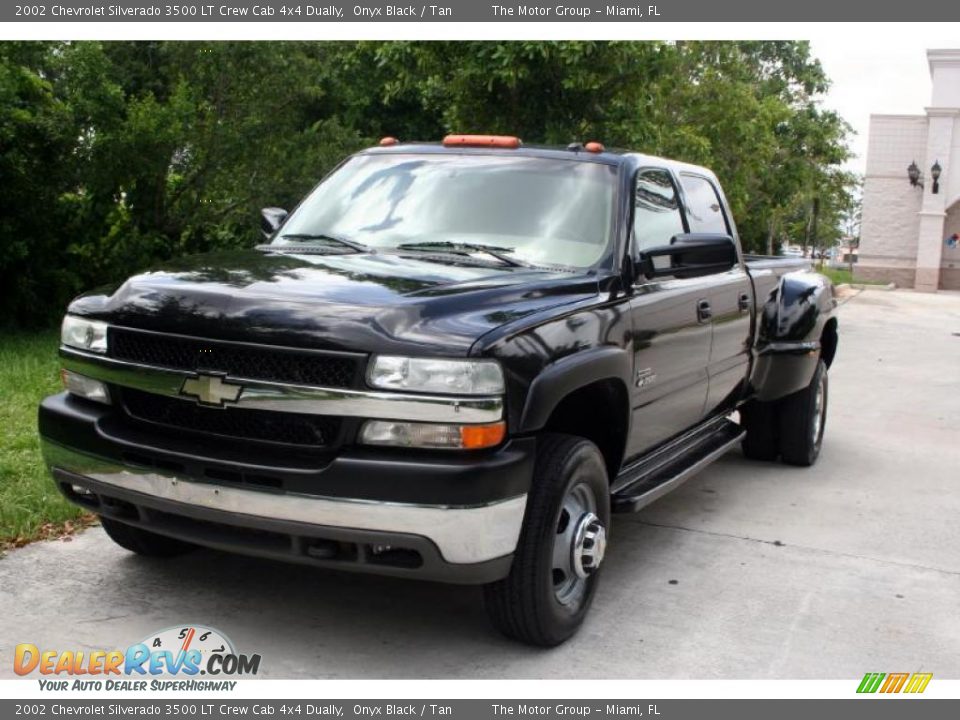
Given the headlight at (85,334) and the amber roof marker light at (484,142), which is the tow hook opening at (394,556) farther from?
the amber roof marker light at (484,142)

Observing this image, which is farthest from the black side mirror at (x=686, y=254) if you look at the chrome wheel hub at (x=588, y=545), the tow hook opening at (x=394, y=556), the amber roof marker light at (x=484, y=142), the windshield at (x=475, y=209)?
the tow hook opening at (x=394, y=556)

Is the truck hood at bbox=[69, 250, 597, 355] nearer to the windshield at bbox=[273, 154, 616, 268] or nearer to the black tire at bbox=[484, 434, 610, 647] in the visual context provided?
the windshield at bbox=[273, 154, 616, 268]

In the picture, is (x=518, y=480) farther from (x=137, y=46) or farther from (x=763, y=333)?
(x=137, y=46)

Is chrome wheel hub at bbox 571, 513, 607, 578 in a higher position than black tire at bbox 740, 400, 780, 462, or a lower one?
higher

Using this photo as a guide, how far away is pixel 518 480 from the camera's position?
Answer: 3486mm

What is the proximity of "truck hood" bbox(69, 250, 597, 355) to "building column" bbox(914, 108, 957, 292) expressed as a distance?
110 ft

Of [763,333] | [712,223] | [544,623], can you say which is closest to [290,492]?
[544,623]

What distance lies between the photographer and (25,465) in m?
5.66

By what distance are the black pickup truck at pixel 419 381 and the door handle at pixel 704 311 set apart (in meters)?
0.04

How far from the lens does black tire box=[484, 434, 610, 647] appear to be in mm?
3684

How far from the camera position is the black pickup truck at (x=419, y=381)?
3.37 m

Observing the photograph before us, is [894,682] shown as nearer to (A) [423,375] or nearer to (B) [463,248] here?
(A) [423,375]

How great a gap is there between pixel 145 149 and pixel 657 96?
5.70m

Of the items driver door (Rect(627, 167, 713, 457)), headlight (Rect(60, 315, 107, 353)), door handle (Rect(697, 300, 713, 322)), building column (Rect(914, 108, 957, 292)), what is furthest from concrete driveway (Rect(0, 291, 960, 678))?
building column (Rect(914, 108, 957, 292))
